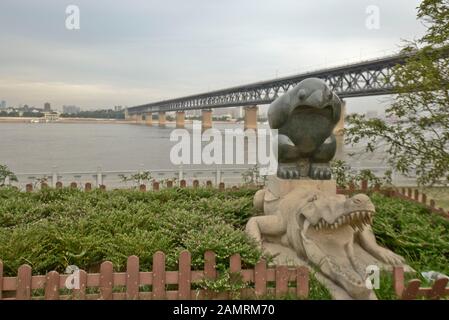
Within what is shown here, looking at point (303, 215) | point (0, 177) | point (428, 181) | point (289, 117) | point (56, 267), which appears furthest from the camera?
point (0, 177)

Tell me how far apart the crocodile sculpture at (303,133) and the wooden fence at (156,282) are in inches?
82.9

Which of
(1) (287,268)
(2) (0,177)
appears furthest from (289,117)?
Result: (2) (0,177)

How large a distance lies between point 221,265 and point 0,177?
712 centimetres

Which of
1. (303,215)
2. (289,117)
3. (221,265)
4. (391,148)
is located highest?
(289,117)

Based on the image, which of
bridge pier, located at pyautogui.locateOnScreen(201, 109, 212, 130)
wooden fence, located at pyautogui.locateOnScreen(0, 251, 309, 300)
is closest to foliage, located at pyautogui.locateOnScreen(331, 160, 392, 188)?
wooden fence, located at pyautogui.locateOnScreen(0, 251, 309, 300)

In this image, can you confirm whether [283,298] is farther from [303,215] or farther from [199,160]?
[199,160]

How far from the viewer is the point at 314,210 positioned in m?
3.99

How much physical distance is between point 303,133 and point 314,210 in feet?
5.12

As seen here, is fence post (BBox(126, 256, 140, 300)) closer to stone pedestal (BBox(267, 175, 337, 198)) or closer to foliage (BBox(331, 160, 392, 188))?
stone pedestal (BBox(267, 175, 337, 198))

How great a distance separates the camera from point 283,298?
10.9 ft

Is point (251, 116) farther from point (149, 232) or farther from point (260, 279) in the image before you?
point (260, 279)

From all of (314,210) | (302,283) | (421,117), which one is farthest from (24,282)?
(421,117)

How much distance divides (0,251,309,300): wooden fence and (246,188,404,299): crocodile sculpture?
48 centimetres

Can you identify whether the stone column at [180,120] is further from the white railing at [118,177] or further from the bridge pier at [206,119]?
the white railing at [118,177]
